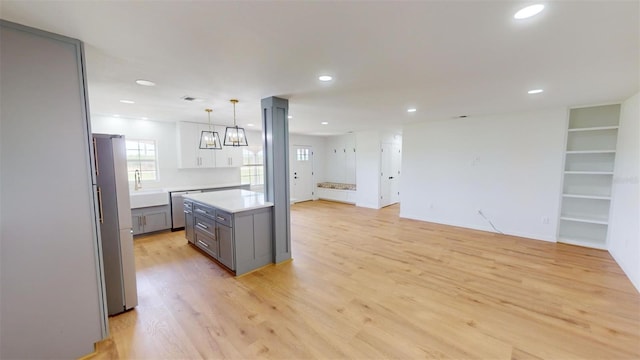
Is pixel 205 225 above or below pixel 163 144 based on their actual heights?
below

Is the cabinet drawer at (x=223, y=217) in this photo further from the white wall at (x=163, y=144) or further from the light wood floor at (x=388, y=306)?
the white wall at (x=163, y=144)

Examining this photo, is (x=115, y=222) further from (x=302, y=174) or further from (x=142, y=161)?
(x=302, y=174)

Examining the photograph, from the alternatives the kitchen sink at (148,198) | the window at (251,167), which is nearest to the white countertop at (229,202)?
the kitchen sink at (148,198)

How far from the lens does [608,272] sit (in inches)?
131

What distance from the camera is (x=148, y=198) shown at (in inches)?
190

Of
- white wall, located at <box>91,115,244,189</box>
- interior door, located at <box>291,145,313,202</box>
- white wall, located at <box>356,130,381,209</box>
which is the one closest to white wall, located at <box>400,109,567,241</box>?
white wall, located at <box>356,130,381,209</box>

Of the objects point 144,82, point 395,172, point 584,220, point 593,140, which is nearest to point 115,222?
point 144,82

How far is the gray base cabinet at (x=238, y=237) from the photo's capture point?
3.27 m

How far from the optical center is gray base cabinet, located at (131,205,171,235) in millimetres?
4777

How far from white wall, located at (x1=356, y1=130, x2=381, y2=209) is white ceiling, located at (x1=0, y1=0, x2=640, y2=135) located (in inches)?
157

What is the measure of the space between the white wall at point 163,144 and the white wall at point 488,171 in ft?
16.7

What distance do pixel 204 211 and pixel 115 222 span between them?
1432 mm

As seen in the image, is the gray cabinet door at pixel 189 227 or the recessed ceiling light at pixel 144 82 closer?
the recessed ceiling light at pixel 144 82

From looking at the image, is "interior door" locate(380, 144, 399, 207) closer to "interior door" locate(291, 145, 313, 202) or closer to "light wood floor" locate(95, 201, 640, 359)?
"interior door" locate(291, 145, 313, 202)
